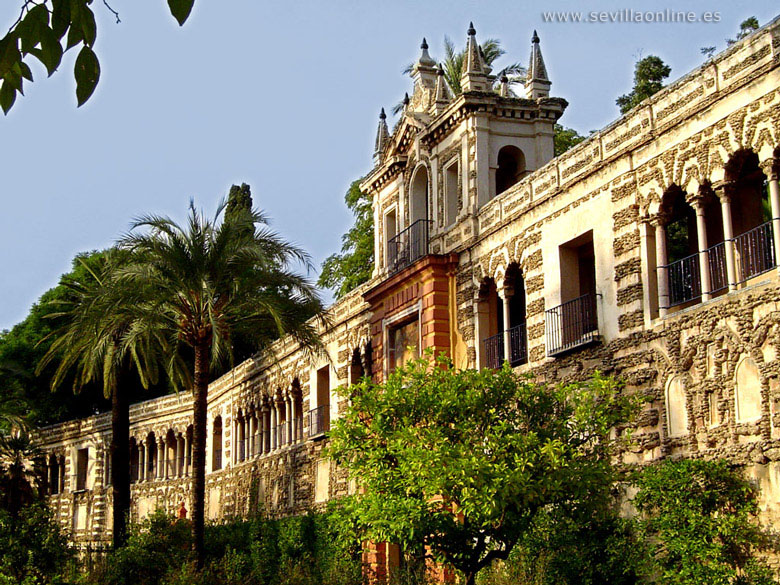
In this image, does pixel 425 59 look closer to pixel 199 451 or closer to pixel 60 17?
pixel 199 451

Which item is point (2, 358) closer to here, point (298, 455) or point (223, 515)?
point (223, 515)

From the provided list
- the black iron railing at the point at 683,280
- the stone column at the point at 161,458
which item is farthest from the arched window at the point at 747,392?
the stone column at the point at 161,458

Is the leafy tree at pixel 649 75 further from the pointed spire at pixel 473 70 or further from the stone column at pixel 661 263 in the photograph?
the stone column at pixel 661 263

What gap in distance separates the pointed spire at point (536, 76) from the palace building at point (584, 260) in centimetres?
3

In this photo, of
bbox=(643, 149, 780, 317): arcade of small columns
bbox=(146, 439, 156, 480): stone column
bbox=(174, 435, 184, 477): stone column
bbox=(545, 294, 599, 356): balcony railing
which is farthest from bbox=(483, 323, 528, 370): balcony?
bbox=(146, 439, 156, 480): stone column

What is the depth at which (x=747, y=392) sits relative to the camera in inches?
687

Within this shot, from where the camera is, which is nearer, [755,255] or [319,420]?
[755,255]

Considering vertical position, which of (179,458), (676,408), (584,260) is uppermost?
(584,260)

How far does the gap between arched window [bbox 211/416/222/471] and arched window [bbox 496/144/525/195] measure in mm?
21904

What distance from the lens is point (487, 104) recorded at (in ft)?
86.1

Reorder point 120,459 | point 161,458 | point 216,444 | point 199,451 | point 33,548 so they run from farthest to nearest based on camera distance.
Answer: point 161,458 → point 216,444 → point 120,459 → point 199,451 → point 33,548

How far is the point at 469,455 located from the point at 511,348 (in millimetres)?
6987

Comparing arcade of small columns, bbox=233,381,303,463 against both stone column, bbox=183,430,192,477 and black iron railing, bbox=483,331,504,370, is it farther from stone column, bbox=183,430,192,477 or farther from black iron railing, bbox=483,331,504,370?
black iron railing, bbox=483,331,504,370

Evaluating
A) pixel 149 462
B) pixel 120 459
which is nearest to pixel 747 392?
pixel 120 459
